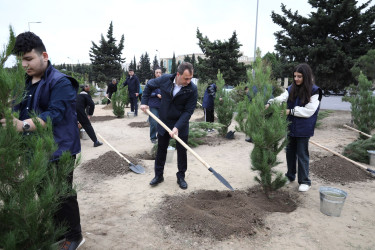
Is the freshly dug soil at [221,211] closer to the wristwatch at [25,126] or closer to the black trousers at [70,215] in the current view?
the black trousers at [70,215]

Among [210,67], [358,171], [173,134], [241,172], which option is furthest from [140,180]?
[210,67]

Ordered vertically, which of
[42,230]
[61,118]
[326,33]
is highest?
[326,33]

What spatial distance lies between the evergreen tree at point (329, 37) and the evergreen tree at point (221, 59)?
187 inches

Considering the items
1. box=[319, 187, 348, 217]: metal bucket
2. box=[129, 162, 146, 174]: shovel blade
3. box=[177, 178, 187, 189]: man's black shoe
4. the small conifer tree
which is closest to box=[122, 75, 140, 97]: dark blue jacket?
the small conifer tree

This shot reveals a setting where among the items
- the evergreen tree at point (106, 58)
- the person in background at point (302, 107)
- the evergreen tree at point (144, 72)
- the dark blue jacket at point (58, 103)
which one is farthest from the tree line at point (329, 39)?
the evergreen tree at point (144, 72)

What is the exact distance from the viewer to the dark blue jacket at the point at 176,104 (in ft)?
12.1

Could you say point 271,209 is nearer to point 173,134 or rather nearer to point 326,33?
point 173,134

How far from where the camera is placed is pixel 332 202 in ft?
10.3

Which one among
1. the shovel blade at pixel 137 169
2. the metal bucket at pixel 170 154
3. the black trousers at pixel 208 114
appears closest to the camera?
the shovel blade at pixel 137 169

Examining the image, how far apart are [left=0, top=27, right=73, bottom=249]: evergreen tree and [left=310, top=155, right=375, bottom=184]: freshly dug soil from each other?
4389mm

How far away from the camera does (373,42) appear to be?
12.5 meters

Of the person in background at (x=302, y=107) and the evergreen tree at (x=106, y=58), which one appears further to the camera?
the evergreen tree at (x=106, y=58)

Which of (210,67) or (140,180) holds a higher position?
(210,67)

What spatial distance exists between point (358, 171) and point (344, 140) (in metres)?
3.29
